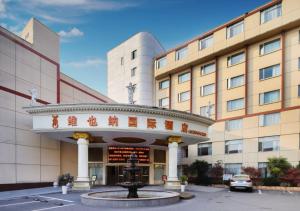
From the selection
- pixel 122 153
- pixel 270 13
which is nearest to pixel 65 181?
pixel 122 153

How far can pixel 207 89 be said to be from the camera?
38.6 m

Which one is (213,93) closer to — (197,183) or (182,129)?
(197,183)

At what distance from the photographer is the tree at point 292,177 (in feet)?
84.7

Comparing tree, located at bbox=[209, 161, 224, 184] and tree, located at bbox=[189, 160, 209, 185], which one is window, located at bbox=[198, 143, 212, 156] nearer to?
tree, located at bbox=[189, 160, 209, 185]

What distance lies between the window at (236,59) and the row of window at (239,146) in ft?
30.8

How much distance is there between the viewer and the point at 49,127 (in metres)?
22.0

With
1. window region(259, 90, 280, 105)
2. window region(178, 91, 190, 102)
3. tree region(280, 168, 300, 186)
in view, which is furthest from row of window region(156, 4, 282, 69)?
tree region(280, 168, 300, 186)

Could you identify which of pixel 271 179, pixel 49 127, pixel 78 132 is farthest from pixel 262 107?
pixel 49 127

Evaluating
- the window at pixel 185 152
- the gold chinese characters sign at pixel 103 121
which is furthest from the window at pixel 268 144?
the gold chinese characters sign at pixel 103 121

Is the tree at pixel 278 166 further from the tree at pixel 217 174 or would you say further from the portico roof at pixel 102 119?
the portico roof at pixel 102 119

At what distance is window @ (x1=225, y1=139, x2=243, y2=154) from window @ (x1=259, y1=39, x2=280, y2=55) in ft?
34.1

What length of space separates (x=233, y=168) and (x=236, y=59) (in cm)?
1299

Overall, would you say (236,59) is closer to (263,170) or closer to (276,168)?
(263,170)

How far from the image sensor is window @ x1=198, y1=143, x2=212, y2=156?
37000mm
